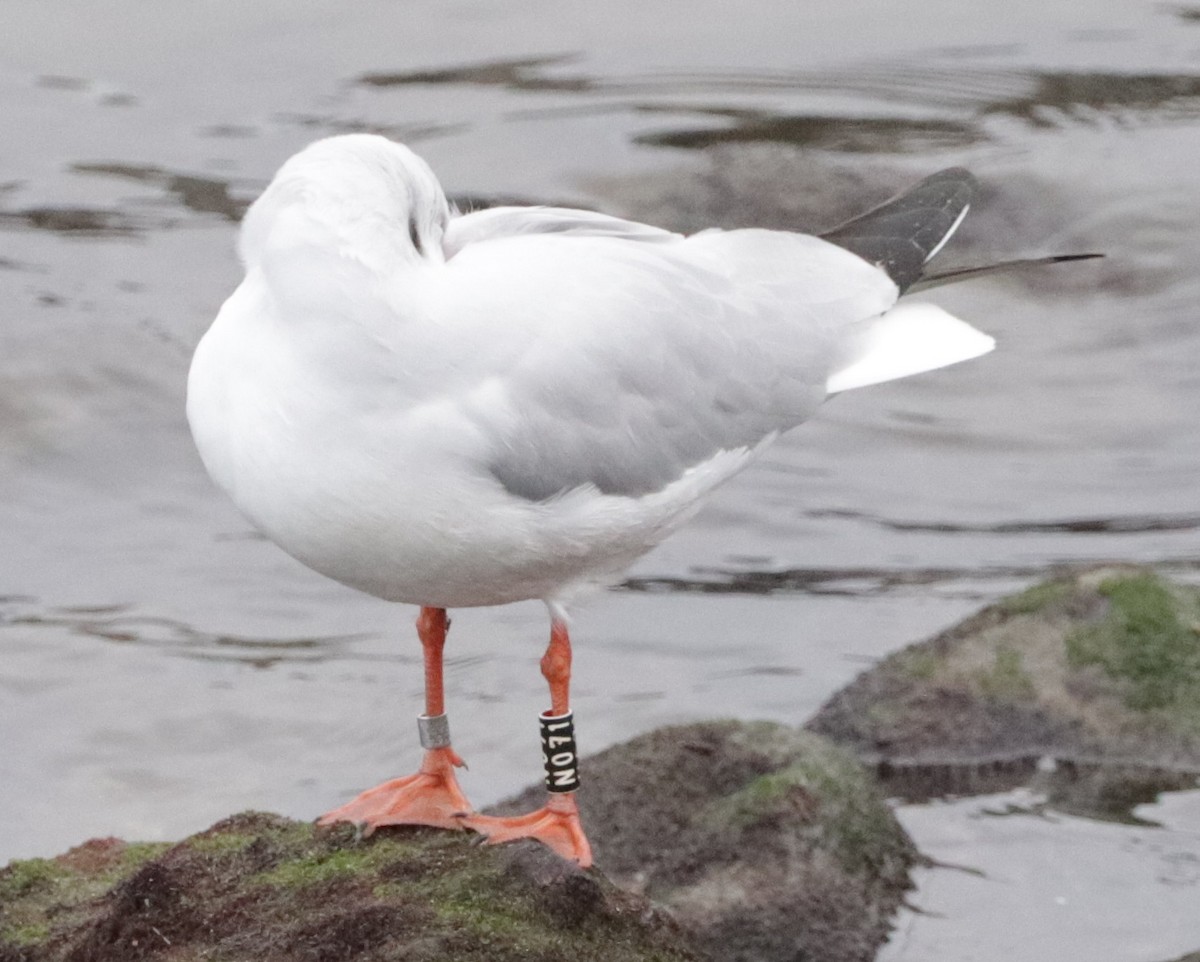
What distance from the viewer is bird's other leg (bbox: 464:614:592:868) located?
18.6ft

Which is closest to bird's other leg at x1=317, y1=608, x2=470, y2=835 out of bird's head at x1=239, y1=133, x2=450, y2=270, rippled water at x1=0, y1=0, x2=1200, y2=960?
bird's head at x1=239, y1=133, x2=450, y2=270

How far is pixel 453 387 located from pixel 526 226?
2.91 feet

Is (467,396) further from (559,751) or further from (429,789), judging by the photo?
(429,789)

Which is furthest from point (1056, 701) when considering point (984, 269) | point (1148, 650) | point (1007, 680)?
point (984, 269)

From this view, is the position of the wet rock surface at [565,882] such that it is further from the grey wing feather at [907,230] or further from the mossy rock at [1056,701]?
the grey wing feather at [907,230]

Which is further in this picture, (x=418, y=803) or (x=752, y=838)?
(x=752, y=838)

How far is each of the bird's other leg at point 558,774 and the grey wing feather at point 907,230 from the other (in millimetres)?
1977

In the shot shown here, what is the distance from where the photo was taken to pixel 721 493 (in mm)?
11078

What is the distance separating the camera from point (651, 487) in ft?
18.8

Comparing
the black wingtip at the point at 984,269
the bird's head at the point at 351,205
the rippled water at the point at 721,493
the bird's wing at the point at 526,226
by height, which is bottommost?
the rippled water at the point at 721,493

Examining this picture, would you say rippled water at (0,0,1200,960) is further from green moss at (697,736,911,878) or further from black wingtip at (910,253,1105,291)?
black wingtip at (910,253,1105,291)

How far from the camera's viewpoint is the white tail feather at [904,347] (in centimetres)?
650

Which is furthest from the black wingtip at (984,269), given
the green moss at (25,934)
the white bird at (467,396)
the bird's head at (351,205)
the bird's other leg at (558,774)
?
the green moss at (25,934)

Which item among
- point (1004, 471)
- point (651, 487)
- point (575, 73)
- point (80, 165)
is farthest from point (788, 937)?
point (575, 73)
